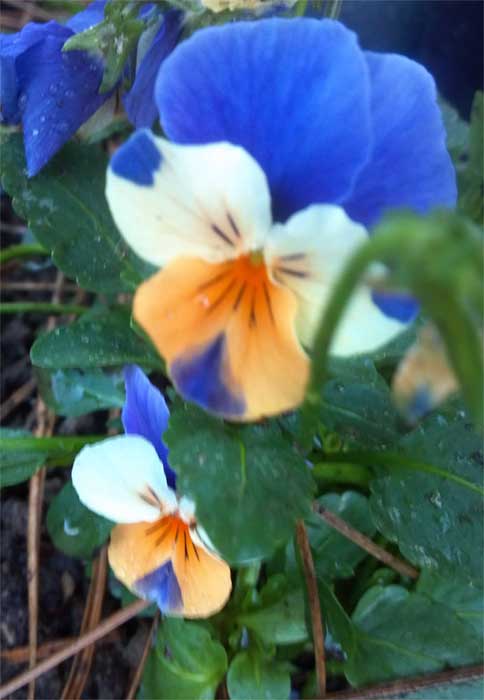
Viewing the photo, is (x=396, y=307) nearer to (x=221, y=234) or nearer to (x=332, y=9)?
(x=221, y=234)

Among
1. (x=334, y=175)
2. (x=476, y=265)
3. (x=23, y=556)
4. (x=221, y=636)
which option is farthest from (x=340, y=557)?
(x=476, y=265)

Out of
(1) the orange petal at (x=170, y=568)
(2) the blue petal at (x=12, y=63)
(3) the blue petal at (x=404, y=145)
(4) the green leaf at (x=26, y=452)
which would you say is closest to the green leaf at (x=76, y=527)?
(4) the green leaf at (x=26, y=452)

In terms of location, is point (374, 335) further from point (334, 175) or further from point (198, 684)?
point (198, 684)

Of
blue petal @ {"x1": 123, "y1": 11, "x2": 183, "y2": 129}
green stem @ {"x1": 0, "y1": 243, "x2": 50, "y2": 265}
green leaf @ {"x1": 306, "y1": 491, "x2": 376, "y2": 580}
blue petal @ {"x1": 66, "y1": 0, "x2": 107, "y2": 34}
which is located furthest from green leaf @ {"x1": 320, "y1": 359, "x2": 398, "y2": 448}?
green stem @ {"x1": 0, "y1": 243, "x2": 50, "y2": 265}

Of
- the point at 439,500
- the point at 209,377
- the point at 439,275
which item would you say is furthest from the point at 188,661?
the point at 439,275

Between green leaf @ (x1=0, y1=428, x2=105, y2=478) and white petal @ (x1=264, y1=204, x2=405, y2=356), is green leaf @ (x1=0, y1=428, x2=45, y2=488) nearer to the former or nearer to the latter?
green leaf @ (x1=0, y1=428, x2=105, y2=478)

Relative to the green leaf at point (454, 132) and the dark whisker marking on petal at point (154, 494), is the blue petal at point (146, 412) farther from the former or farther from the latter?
the green leaf at point (454, 132)
